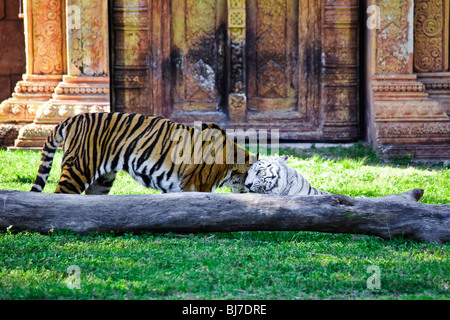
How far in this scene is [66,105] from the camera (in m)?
9.55

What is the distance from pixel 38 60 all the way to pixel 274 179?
5.58 m

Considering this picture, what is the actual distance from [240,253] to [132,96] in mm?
6015

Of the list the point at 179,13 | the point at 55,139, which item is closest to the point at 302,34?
the point at 179,13

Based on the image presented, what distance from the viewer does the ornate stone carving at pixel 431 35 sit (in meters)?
9.90

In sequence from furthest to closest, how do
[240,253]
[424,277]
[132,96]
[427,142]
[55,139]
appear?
[132,96] → [427,142] → [55,139] → [240,253] → [424,277]

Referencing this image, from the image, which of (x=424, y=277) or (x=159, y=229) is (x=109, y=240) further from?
(x=424, y=277)

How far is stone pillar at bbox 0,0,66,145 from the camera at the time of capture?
9.79 metres

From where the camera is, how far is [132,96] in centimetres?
1019

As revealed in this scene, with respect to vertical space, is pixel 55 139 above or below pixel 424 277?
above

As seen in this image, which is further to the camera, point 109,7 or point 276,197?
point 109,7

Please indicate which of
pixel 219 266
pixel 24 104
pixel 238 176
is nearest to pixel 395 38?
pixel 238 176

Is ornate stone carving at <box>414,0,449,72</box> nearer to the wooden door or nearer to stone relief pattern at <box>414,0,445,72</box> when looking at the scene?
stone relief pattern at <box>414,0,445,72</box>
